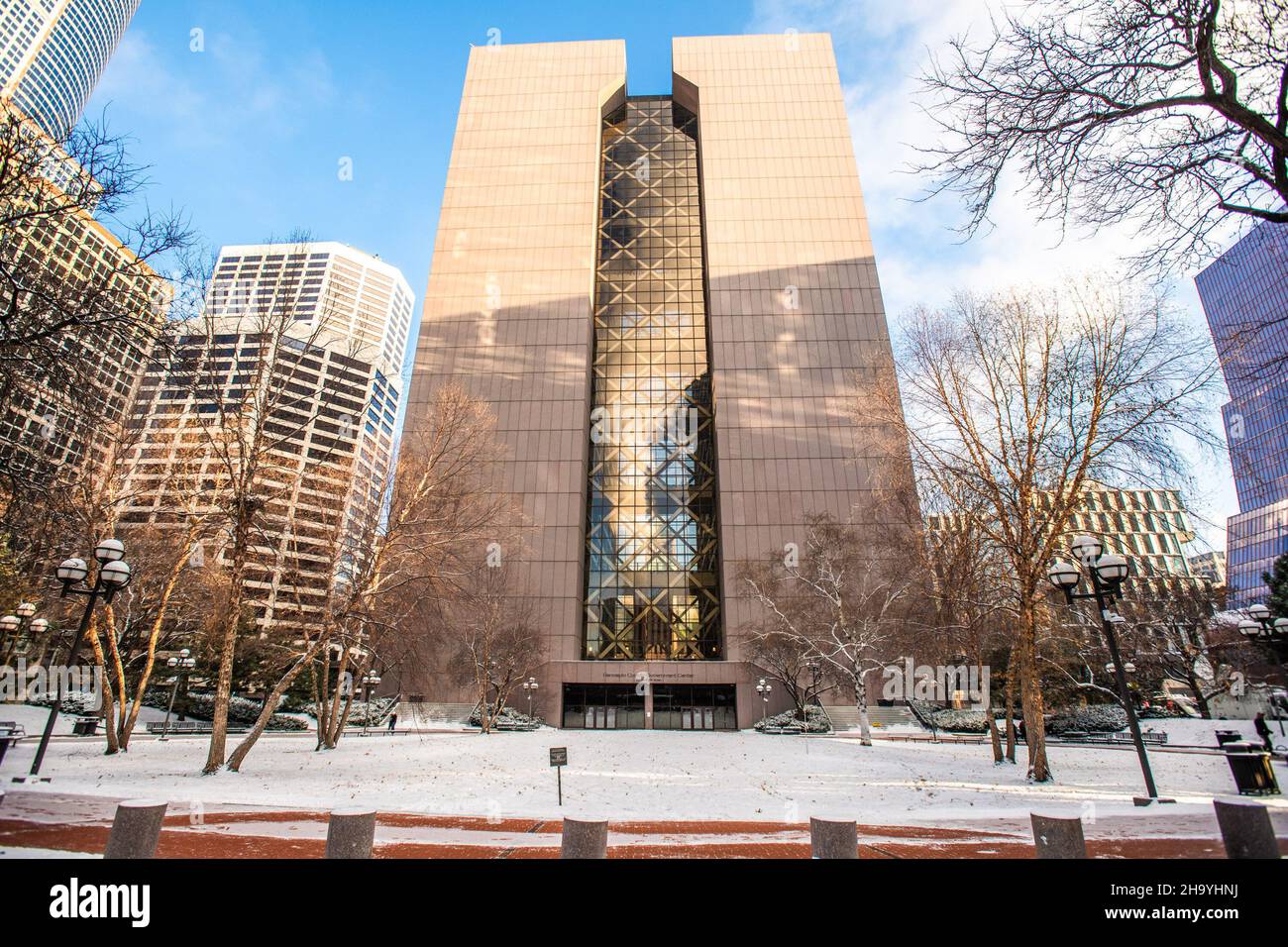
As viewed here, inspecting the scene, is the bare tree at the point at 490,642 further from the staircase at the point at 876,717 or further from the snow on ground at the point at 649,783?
the staircase at the point at 876,717

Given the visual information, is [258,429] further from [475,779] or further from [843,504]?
[843,504]

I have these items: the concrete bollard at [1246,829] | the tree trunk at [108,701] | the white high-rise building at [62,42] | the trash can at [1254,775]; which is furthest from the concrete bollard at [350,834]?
the white high-rise building at [62,42]

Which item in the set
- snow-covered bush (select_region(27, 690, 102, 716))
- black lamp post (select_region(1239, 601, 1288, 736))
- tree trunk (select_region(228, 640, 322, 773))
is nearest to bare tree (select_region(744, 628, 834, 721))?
black lamp post (select_region(1239, 601, 1288, 736))

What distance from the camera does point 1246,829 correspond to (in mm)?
4848

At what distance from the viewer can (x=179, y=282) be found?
985cm

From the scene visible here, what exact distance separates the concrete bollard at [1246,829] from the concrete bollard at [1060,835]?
54.1 inches

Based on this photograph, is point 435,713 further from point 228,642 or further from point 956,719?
point 956,719

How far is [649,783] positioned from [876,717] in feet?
105

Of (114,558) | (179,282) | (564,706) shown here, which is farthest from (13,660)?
(179,282)

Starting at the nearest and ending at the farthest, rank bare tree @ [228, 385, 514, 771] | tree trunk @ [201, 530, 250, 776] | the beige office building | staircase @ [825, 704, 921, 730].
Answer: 1. the beige office building
2. tree trunk @ [201, 530, 250, 776]
3. bare tree @ [228, 385, 514, 771]
4. staircase @ [825, 704, 921, 730]

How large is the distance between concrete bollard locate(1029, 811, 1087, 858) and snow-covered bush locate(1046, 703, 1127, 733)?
32.2 meters

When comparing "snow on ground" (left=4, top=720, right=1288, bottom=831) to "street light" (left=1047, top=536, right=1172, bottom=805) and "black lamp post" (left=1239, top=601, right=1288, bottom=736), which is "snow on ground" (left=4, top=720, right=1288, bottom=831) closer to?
"street light" (left=1047, top=536, right=1172, bottom=805)

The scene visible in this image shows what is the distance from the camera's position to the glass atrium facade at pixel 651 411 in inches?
1895

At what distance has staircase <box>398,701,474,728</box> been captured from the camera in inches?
1603
